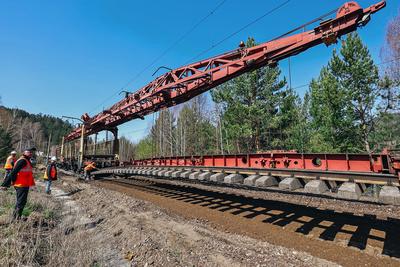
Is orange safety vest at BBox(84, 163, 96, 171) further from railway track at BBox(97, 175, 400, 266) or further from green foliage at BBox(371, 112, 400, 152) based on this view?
green foliage at BBox(371, 112, 400, 152)

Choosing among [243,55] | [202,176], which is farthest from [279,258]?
[243,55]

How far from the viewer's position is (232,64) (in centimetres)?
777

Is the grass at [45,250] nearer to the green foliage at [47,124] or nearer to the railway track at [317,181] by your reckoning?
the railway track at [317,181]

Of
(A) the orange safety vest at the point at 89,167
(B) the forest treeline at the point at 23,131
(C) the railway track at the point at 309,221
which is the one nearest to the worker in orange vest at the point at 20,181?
(C) the railway track at the point at 309,221

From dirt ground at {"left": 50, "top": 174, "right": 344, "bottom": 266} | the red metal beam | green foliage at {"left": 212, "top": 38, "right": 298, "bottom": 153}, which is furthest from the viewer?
green foliage at {"left": 212, "top": 38, "right": 298, "bottom": 153}

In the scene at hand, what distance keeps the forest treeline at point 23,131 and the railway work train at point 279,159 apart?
78.0 feet

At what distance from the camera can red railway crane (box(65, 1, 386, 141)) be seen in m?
5.30

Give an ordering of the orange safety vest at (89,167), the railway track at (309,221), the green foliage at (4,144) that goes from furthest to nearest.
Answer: the green foliage at (4,144) → the orange safety vest at (89,167) → the railway track at (309,221)

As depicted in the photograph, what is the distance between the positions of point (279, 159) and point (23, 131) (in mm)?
86365

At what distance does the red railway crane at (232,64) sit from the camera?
530 centimetres

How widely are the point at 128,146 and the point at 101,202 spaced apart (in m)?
61.5

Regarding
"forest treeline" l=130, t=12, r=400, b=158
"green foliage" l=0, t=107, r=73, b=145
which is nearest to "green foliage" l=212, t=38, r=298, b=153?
"forest treeline" l=130, t=12, r=400, b=158

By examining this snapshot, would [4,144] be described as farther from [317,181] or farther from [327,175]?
[327,175]

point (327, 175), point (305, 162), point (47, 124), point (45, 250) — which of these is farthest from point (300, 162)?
point (47, 124)
